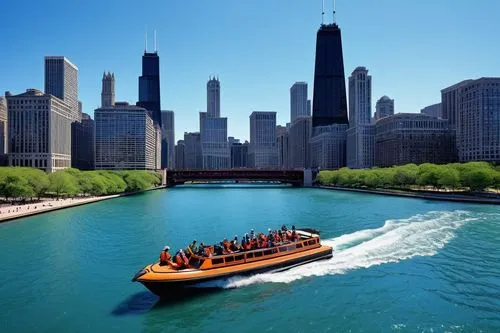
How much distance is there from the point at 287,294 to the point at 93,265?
1956 cm

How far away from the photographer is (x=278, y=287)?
31.8 metres

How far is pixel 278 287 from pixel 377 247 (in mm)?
17447

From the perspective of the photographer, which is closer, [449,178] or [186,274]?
[186,274]

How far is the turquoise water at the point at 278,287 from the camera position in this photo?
2562cm

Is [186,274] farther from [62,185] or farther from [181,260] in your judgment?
[62,185]

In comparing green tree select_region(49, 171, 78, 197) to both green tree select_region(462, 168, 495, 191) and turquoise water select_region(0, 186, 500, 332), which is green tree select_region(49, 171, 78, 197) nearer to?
turquoise water select_region(0, 186, 500, 332)

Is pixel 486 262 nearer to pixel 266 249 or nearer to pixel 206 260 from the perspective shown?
pixel 266 249

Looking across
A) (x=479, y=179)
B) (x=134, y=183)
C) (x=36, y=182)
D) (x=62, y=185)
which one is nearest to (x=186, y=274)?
(x=36, y=182)

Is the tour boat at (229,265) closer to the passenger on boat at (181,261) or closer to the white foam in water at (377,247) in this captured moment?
the passenger on boat at (181,261)

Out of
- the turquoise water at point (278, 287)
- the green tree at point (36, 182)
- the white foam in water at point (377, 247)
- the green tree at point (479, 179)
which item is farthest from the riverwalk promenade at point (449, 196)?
the green tree at point (36, 182)

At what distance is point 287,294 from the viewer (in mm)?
30312

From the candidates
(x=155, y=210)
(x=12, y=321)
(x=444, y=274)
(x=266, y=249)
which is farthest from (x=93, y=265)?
(x=155, y=210)

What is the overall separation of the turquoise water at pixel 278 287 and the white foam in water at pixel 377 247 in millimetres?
119

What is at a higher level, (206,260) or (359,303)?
(206,260)
